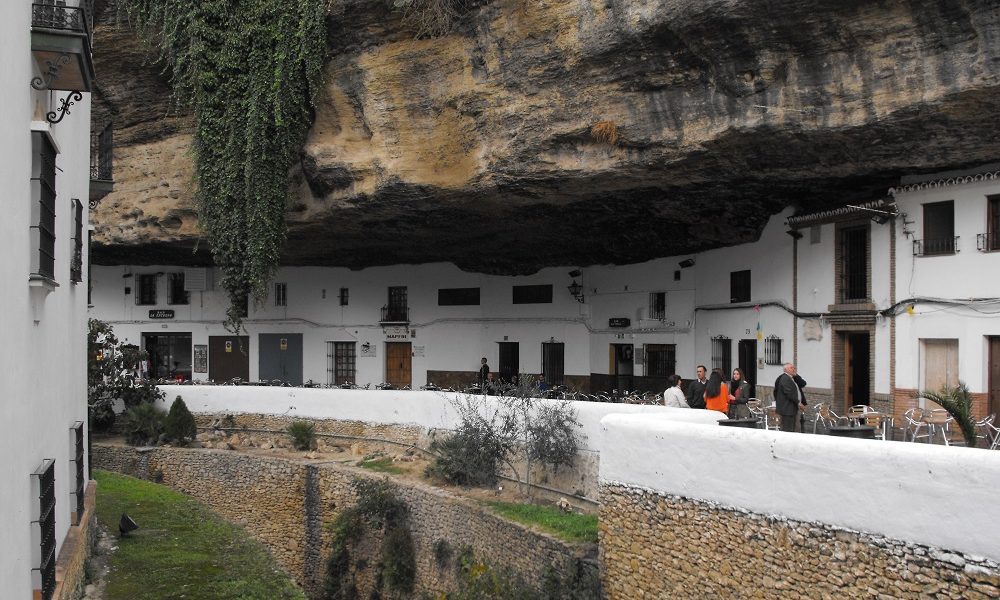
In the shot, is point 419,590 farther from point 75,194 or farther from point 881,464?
point 881,464

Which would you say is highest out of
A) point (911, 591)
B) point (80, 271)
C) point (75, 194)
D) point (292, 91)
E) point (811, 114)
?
point (292, 91)

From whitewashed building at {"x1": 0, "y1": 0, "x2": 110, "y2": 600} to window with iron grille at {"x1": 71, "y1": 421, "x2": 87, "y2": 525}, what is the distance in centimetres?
36

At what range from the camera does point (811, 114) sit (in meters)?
13.5

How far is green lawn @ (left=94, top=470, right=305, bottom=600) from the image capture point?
12336mm

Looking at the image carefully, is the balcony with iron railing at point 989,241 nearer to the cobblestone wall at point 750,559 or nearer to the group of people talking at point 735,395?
the group of people talking at point 735,395

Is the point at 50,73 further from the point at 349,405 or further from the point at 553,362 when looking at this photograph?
the point at 553,362

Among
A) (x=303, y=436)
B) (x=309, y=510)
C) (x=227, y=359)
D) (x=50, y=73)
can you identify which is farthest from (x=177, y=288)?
(x=50, y=73)

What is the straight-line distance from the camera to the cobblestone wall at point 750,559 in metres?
7.00

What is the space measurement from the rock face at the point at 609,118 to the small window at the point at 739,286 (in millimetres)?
859

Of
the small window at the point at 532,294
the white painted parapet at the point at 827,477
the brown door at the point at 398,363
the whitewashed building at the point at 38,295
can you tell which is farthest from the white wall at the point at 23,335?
the brown door at the point at 398,363

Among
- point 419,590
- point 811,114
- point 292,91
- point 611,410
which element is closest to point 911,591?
point 611,410

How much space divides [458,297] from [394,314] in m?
2.28

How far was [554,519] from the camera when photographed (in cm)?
1272

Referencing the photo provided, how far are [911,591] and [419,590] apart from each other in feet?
30.7
